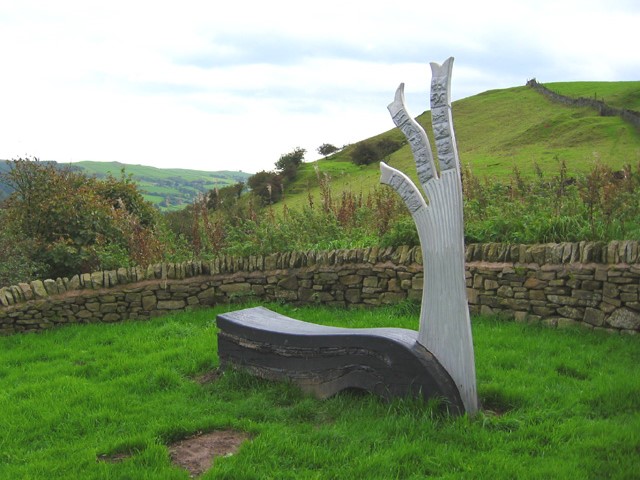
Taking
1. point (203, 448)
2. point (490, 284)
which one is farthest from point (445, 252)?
point (490, 284)

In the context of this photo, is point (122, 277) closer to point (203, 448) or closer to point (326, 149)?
point (203, 448)

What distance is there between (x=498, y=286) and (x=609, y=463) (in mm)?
3817

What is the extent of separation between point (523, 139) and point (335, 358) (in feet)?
90.6

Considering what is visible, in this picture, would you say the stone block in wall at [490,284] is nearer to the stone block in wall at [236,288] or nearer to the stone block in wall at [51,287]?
the stone block in wall at [236,288]

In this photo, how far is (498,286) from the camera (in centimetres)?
761

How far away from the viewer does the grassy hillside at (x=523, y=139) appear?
21.6 metres

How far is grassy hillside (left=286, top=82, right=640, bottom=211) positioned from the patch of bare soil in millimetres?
6805

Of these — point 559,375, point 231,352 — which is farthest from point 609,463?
point 231,352

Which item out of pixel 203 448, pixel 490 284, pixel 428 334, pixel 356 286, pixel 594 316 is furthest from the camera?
pixel 356 286

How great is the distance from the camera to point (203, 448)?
181 inches

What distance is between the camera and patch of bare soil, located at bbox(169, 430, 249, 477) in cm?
435

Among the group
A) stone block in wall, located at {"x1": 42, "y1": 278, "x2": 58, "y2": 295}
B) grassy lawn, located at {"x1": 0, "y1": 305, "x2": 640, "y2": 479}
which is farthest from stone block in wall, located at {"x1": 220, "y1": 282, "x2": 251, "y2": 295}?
stone block in wall, located at {"x1": 42, "y1": 278, "x2": 58, "y2": 295}

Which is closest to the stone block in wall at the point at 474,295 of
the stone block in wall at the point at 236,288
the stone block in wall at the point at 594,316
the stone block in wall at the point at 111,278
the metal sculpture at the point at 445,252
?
the stone block in wall at the point at 594,316

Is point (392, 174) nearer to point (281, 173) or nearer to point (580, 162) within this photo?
point (580, 162)
